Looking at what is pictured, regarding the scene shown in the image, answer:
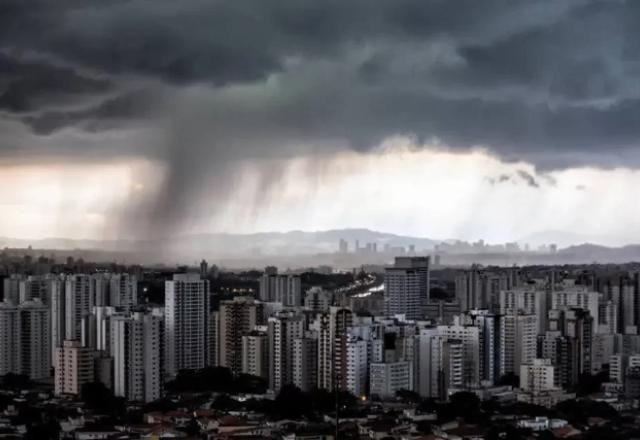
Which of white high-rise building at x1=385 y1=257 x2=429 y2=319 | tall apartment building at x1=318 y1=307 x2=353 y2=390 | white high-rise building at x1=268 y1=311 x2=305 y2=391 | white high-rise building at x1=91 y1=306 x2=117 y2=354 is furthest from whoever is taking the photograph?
white high-rise building at x1=385 y1=257 x2=429 y2=319

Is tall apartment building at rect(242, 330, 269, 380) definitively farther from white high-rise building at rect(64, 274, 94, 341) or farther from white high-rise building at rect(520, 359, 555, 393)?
white high-rise building at rect(520, 359, 555, 393)

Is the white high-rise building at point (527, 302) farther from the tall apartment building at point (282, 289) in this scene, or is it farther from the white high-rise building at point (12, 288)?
the white high-rise building at point (12, 288)

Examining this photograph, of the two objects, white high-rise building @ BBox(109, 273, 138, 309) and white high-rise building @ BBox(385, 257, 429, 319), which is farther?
white high-rise building @ BBox(109, 273, 138, 309)

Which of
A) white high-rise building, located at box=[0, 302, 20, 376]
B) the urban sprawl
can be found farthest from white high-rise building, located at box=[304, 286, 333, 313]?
white high-rise building, located at box=[0, 302, 20, 376]

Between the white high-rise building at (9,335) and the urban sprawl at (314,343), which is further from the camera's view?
the white high-rise building at (9,335)

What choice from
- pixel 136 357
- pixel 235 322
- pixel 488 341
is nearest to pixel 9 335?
pixel 136 357

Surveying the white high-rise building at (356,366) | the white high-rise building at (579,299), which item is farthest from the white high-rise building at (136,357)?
the white high-rise building at (579,299)

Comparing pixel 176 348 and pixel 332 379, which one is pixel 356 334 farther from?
pixel 176 348
